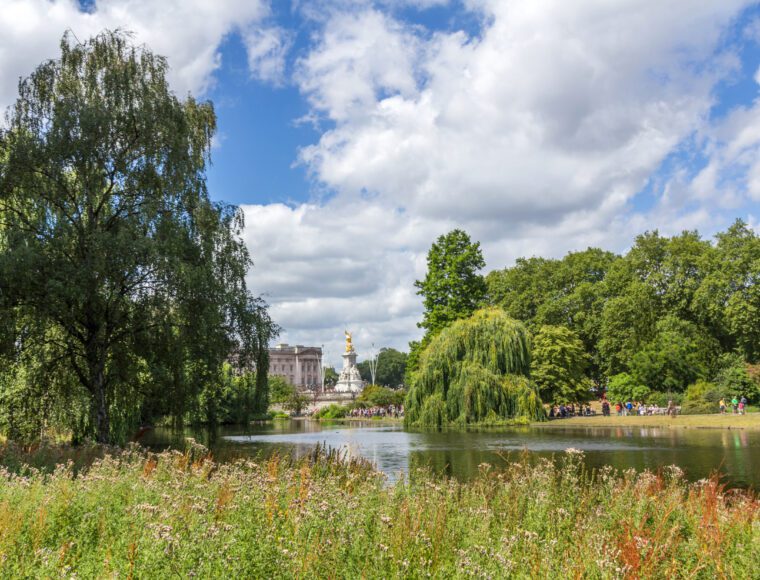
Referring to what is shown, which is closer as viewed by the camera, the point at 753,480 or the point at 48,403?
the point at 753,480

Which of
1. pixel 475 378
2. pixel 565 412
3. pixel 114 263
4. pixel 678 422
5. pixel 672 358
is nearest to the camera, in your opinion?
pixel 114 263

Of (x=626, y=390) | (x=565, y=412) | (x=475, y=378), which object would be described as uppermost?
(x=475, y=378)

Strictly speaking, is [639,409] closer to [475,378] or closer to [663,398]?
[663,398]

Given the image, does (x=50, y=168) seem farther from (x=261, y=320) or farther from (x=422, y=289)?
(x=422, y=289)

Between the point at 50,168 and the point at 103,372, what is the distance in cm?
581

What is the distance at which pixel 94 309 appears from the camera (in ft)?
60.4

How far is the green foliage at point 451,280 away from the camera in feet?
188

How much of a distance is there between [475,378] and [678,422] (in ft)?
40.6

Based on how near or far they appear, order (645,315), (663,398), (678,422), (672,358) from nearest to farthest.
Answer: (678,422), (663,398), (672,358), (645,315)

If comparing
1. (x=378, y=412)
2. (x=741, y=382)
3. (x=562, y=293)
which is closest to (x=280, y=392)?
(x=378, y=412)

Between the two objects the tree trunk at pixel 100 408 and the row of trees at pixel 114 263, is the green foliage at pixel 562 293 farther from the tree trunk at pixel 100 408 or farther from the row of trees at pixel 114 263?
the tree trunk at pixel 100 408

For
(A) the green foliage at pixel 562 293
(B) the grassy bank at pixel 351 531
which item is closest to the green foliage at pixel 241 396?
(B) the grassy bank at pixel 351 531

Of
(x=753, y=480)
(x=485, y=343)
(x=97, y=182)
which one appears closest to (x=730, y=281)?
(x=485, y=343)

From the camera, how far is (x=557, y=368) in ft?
184
